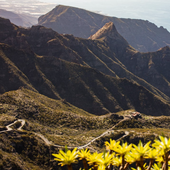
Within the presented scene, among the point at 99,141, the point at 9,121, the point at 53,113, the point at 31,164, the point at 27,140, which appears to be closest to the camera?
the point at 31,164

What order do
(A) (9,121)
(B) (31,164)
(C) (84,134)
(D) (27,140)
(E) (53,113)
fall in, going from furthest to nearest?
(E) (53,113), (C) (84,134), (A) (9,121), (D) (27,140), (B) (31,164)

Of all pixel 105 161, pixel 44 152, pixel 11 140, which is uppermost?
pixel 105 161

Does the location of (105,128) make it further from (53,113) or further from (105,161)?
(105,161)

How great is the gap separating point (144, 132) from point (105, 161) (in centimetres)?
13298

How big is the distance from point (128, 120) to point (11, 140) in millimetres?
100422

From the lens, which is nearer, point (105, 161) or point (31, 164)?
point (105, 161)

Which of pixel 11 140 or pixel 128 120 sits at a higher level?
pixel 11 140

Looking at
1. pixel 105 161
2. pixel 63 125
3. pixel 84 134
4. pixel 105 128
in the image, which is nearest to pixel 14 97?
pixel 63 125

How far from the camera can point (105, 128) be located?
151 meters

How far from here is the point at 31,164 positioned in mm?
86938

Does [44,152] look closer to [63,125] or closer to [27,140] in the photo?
[27,140]

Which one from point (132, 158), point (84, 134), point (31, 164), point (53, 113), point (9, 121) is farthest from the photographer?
point (53, 113)

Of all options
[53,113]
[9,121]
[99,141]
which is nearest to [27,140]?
[9,121]

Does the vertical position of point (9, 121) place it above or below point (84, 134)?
above
